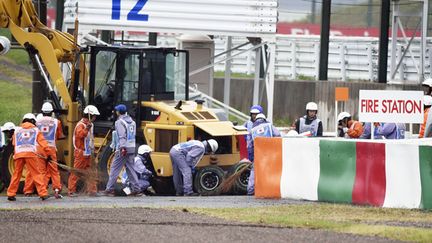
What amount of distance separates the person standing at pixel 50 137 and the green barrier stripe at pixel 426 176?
6.35 metres

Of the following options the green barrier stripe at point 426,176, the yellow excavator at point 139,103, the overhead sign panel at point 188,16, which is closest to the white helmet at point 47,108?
the yellow excavator at point 139,103

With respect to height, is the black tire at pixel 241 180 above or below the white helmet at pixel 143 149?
below

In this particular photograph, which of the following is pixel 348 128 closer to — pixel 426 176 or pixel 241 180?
pixel 241 180

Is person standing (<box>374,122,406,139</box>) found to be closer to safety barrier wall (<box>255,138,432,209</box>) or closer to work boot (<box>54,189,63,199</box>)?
safety barrier wall (<box>255,138,432,209</box>)

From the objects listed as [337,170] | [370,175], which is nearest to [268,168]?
[337,170]

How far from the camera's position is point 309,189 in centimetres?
1978

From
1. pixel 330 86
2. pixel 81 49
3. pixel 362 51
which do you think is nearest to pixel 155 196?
pixel 81 49

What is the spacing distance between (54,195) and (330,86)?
48.4ft

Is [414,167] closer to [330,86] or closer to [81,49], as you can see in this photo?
[81,49]

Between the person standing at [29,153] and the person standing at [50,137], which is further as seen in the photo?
the person standing at [50,137]

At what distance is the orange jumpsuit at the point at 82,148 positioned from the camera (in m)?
21.9

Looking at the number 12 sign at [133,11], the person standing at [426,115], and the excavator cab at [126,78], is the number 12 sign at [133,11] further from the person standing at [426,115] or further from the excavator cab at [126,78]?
the person standing at [426,115]

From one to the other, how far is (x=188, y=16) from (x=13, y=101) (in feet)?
43.1

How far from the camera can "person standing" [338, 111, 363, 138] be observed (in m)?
24.4
